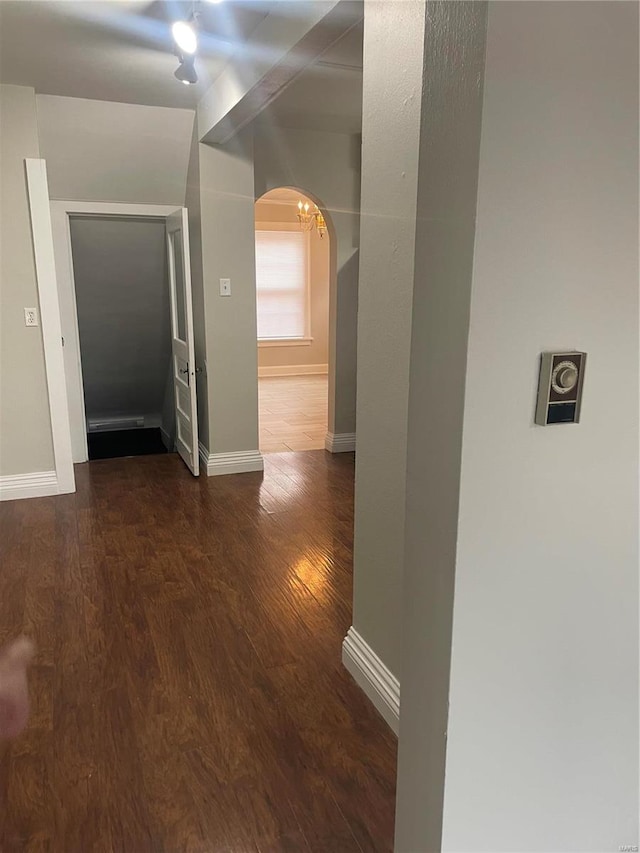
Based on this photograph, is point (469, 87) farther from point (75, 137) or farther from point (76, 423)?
point (76, 423)

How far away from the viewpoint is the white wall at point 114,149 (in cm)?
379

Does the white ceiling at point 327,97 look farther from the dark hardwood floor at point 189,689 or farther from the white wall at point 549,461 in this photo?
the dark hardwood floor at point 189,689

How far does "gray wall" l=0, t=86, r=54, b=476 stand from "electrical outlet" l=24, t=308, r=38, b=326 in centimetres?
2

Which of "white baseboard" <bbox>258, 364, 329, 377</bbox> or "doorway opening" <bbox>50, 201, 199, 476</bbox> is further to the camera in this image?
"white baseboard" <bbox>258, 364, 329, 377</bbox>

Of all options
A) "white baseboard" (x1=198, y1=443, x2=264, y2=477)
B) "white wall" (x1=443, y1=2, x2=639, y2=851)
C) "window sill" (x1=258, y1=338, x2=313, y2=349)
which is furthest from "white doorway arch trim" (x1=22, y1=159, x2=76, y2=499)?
"window sill" (x1=258, y1=338, x2=313, y2=349)

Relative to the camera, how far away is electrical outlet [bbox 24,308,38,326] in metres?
3.76

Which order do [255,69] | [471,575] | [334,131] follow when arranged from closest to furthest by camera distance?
[471,575] → [255,69] → [334,131]

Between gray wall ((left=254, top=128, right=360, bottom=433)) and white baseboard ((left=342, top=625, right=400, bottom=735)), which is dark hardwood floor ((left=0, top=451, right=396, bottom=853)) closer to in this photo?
white baseboard ((left=342, top=625, right=400, bottom=735))

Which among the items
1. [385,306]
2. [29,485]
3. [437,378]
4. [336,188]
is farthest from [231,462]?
[437,378]

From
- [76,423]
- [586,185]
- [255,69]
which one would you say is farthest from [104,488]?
[586,185]

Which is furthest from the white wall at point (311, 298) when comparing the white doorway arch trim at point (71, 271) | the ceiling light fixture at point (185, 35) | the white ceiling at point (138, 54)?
the ceiling light fixture at point (185, 35)

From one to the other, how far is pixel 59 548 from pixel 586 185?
3.11 metres

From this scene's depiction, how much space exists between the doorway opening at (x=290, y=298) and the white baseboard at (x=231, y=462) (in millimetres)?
3557

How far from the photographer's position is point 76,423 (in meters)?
4.69
